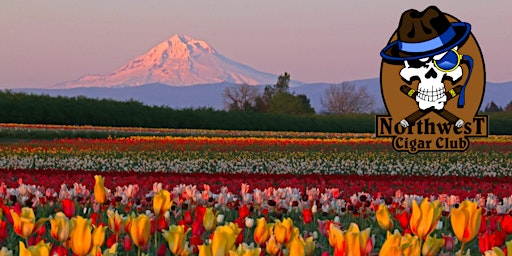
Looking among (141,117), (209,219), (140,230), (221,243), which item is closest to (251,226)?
(209,219)

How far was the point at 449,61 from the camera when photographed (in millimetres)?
17469

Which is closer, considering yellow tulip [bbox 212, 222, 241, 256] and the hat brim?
yellow tulip [bbox 212, 222, 241, 256]

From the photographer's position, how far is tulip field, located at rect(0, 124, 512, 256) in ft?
12.4

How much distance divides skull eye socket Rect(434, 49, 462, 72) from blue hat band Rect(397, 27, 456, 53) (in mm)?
620

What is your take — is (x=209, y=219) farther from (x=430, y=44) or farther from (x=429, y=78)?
(x=429, y=78)

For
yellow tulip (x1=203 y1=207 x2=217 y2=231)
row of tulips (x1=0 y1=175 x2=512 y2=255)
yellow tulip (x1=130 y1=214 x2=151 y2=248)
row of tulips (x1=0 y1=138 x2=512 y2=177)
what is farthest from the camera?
row of tulips (x1=0 y1=138 x2=512 y2=177)

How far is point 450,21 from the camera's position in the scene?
1661 centimetres

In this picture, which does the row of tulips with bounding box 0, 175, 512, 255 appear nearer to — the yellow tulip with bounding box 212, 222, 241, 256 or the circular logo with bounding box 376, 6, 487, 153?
the yellow tulip with bounding box 212, 222, 241, 256

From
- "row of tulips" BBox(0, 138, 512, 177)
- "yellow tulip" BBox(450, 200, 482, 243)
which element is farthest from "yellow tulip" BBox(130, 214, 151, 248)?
"row of tulips" BBox(0, 138, 512, 177)

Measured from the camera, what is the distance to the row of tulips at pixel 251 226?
3.24 metres

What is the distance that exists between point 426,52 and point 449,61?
52.3 inches

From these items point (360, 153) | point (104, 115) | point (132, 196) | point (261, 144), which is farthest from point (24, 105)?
point (132, 196)

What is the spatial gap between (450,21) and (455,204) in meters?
9.16

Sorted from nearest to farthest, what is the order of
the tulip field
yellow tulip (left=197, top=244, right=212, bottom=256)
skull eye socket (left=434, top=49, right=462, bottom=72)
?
yellow tulip (left=197, top=244, right=212, bottom=256), the tulip field, skull eye socket (left=434, top=49, right=462, bottom=72)
